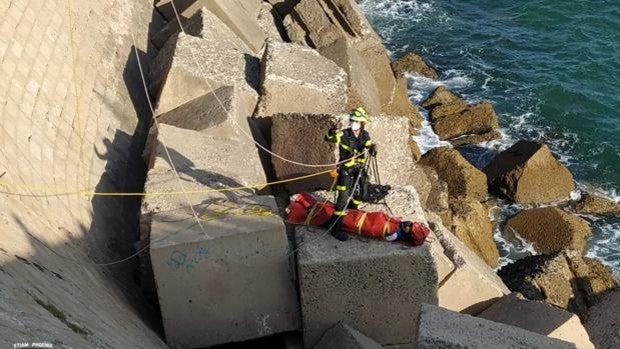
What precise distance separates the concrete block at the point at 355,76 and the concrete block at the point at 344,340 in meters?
4.94

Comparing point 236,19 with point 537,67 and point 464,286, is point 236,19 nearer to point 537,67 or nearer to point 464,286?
point 464,286

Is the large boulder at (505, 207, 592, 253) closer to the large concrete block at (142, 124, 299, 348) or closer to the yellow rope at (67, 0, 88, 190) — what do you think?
the large concrete block at (142, 124, 299, 348)

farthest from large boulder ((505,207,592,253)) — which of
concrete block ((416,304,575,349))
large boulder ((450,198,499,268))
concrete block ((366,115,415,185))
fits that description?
concrete block ((416,304,575,349))

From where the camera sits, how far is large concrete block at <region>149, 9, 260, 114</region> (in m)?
9.23

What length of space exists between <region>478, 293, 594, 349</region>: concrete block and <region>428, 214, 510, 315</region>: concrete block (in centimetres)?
15

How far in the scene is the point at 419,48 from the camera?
19.7 meters

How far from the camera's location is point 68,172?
306 inches

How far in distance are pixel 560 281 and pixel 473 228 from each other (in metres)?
1.68

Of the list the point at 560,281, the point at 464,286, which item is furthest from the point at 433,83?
the point at 464,286

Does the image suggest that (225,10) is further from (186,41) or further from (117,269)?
(117,269)

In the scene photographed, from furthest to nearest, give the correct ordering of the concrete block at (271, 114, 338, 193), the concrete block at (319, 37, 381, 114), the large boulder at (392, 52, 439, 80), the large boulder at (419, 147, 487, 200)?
the large boulder at (392, 52, 439, 80) → the large boulder at (419, 147, 487, 200) → the concrete block at (319, 37, 381, 114) → the concrete block at (271, 114, 338, 193)

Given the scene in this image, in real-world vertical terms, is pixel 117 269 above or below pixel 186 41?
below

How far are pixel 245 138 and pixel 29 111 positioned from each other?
2.39 meters

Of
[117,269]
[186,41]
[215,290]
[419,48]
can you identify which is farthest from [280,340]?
[419,48]
